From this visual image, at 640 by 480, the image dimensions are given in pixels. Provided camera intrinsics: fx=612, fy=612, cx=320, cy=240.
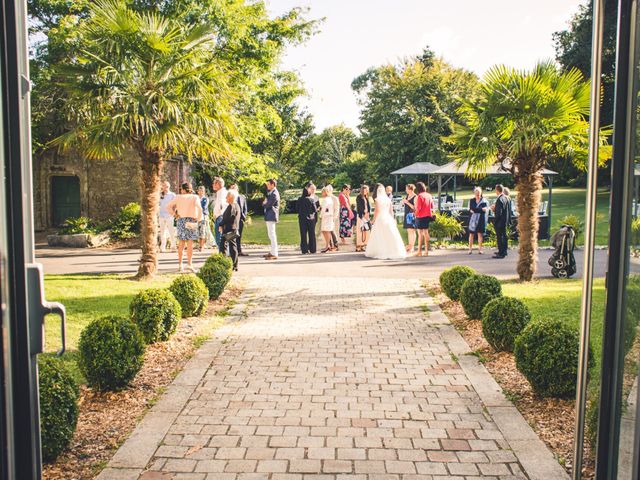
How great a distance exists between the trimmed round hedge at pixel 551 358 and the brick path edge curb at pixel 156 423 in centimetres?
321

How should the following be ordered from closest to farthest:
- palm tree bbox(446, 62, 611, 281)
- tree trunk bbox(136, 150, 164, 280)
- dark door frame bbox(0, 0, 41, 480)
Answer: dark door frame bbox(0, 0, 41, 480) → palm tree bbox(446, 62, 611, 281) → tree trunk bbox(136, 150, 164, 280)

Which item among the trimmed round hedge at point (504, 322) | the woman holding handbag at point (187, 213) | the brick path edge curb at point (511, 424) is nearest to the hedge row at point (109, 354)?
the brick path edge curb at point (511, 424)

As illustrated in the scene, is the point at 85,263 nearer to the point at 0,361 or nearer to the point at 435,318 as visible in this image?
the point at 435,318

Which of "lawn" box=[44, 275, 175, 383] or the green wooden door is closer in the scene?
"lawn" box=[44, 275, 175, 383]

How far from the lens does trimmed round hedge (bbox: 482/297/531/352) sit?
6.99m

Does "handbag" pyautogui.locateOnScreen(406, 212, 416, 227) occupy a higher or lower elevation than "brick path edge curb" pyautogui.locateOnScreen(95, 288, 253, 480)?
higher

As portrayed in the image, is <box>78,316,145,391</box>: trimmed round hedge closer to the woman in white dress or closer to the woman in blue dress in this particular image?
the woman in white dress

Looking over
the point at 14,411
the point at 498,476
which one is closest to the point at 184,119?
the point at 498,476

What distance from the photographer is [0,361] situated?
1874mm

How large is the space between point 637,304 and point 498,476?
7.81 ft

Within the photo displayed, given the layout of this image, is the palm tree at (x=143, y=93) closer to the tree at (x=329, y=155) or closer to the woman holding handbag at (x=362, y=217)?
the woman holding handbag at (x=362, y=217)

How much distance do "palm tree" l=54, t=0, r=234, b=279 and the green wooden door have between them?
15486 mm

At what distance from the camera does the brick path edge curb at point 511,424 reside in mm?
4328

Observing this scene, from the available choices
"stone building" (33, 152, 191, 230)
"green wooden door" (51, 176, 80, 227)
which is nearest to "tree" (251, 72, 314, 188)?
"stone building" (33, 152, 191, 230)
